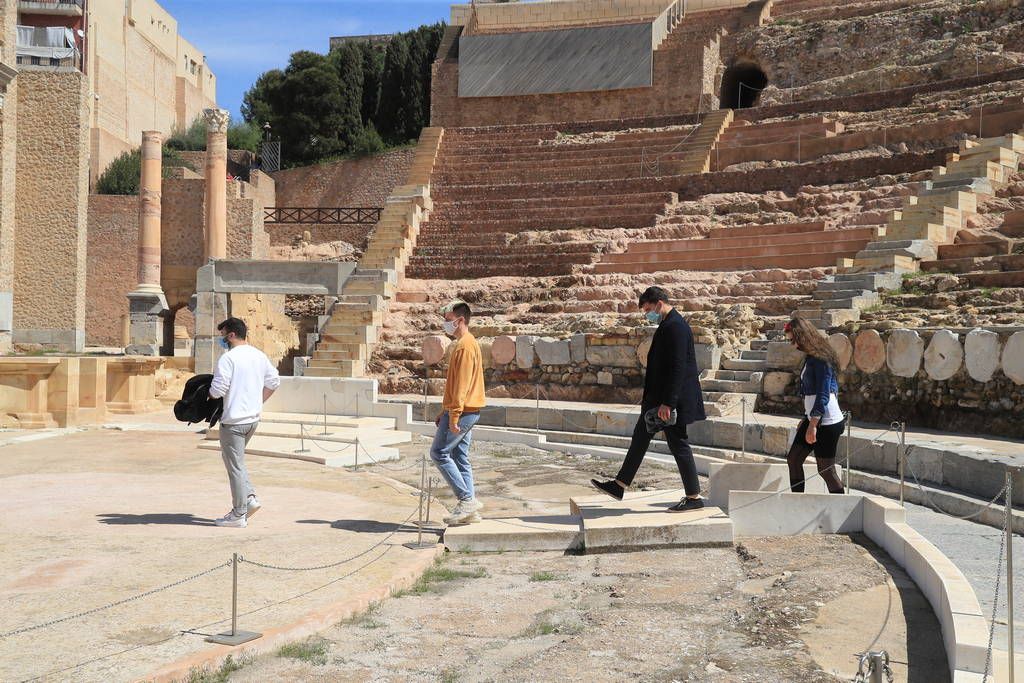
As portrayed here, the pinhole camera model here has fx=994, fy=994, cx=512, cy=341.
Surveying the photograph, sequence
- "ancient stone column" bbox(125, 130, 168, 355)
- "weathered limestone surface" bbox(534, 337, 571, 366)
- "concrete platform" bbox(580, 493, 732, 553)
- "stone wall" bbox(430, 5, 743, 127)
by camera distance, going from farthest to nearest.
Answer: "stone wall" bbox(430, 5, 743, 127), "ancient stone column" bbox(125, 130, 168, 355), "weathered limestone surface" bbox(534, 337, 571, 366), "concrete platform" bbox(580, 493, 732, 553)

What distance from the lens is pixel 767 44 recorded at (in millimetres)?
35625

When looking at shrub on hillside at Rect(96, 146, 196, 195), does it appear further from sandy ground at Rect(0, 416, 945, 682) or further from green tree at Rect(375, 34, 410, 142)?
sandy ground at Rect(0, 416, 945, 682)

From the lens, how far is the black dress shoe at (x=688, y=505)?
6.87 metres

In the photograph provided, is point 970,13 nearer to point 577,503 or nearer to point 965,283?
point 965,283

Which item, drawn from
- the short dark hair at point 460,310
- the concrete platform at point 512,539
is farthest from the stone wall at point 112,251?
the concrete platform at point 512,539

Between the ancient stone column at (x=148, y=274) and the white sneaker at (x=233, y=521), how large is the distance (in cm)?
1876

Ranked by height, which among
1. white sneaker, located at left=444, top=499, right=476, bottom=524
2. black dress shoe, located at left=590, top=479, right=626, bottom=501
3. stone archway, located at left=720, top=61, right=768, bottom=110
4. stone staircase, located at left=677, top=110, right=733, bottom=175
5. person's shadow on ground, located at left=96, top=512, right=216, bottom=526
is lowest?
person's shadow on ground, located at left=96, top=512, right=216, bottom=526

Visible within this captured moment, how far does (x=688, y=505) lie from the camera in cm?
689

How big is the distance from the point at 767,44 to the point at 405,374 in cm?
2334

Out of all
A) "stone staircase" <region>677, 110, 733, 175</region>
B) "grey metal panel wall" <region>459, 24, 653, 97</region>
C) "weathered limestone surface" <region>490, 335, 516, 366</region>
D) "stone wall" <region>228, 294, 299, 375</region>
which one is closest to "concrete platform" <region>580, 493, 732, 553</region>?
"weathered limestone surface" <region>490, 335, 516, 366</region>

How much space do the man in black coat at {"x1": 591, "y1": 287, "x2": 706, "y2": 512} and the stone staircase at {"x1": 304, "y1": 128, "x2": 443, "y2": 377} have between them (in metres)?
12.5

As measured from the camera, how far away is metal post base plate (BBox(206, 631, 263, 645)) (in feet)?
14.1

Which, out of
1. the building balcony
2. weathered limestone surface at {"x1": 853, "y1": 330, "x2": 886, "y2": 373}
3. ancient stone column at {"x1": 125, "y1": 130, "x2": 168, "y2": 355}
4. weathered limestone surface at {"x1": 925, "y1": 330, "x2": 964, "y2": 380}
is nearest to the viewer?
weathered limestone surface at {"x1": 925, "y1": 330, "x2": 964, "y2": 380}

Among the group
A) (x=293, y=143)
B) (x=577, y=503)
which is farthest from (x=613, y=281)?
(x=293, y=143)
